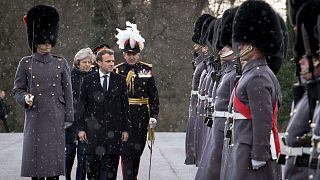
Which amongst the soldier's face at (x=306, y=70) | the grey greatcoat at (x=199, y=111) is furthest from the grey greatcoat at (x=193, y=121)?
the soldier's face at (x=306, y=70)

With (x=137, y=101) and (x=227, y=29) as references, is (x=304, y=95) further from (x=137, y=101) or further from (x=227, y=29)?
(x=137, y=101)

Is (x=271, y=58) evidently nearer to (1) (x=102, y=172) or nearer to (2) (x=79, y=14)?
(1) (x=102, y=172)

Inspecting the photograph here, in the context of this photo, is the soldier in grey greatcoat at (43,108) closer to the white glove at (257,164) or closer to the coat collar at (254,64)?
the coat collar at (254,64)

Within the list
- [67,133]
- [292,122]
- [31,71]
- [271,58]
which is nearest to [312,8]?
[292,122]

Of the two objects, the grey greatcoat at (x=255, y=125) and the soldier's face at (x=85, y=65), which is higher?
the soldier's face at (x=85, y=65)

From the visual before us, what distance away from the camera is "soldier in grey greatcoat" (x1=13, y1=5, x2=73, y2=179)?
1048 centimetres

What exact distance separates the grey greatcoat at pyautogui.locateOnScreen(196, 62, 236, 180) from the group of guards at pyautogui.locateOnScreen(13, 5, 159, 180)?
1.70 meters

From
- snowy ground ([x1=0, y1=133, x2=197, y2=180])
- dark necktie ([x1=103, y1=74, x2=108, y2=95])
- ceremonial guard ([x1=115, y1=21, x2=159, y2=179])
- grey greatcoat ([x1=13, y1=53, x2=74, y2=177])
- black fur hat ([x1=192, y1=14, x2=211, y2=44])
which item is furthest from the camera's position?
black fur hat ([x1=192, y1=14, x2=211, y2=44])

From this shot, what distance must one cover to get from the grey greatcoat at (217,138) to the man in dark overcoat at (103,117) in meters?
1.75

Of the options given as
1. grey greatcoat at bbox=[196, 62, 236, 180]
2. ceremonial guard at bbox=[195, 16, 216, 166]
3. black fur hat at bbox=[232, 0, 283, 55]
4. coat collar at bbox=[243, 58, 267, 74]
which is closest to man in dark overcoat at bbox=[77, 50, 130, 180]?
grey greatcoat at bbox=[196, 62, 236, 180]

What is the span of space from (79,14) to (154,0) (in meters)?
2.74

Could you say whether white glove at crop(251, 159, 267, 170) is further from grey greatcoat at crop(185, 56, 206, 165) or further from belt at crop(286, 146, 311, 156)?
grey greatcoat at crop(185, 56, 206, 165)

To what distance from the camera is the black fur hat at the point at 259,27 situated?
8.53m

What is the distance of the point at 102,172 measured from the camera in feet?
36.8
